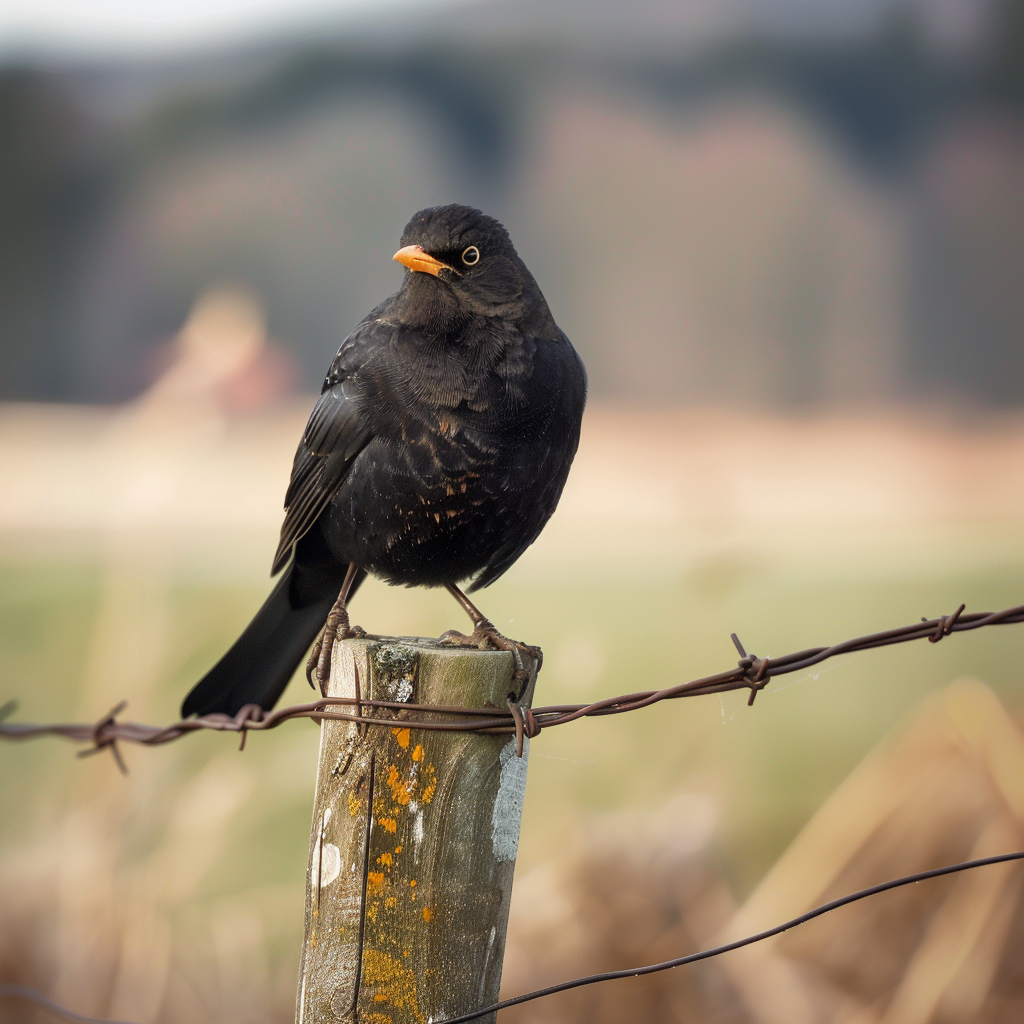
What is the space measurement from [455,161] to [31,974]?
437cm

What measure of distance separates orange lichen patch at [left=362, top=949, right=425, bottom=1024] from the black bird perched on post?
2.87ft

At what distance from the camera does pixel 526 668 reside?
5.57 ft

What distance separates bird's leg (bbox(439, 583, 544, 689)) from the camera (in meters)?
1.66

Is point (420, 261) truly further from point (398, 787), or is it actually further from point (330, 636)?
point (398, 787)

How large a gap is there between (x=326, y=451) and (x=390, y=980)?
4.75 feet

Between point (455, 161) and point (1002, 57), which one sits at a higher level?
point (1002, 57)

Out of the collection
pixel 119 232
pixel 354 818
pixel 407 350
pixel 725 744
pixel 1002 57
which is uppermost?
pixel 1002 57

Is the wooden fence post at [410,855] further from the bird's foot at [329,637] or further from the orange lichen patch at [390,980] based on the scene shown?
the bird's foot at [329,637]

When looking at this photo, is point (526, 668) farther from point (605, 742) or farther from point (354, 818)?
point (605, 742)

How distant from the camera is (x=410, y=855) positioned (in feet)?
4.91

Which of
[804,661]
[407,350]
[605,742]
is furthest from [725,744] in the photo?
[804,661]

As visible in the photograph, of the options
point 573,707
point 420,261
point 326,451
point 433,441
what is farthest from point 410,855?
point 420,261

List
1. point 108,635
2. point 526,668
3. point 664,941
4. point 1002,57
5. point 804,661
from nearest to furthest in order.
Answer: point 804,661
point 526,668
point 664,941
point 108,635
point 1002,57

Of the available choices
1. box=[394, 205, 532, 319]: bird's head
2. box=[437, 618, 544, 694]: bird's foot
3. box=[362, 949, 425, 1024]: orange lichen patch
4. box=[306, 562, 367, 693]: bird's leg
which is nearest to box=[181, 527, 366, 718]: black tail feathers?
box=[306, 562, 367, 693]: bird's leg
